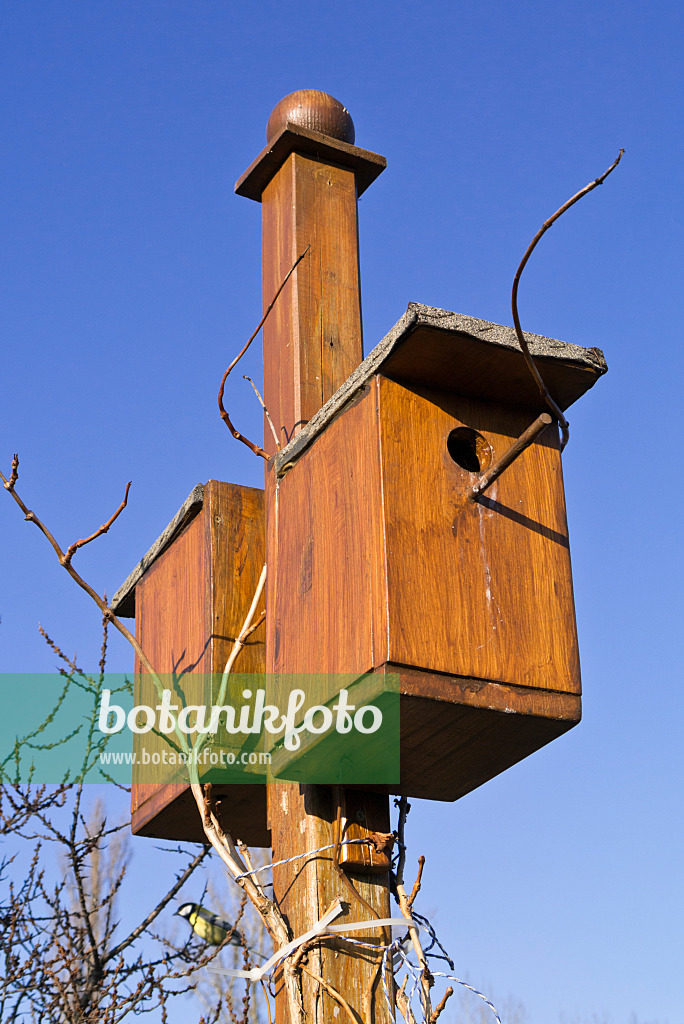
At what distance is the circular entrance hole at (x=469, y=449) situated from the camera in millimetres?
2227

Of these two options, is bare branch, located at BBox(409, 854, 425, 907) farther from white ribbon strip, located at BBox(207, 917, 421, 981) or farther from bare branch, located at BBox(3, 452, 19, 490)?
bare branch, located at BBox(3, 452, 19, 490)

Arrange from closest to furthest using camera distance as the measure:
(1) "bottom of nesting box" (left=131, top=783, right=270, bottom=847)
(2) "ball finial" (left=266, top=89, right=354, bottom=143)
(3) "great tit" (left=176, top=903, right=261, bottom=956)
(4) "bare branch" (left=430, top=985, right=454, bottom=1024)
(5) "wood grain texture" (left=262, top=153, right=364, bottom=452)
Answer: (4) "bare branch" (left=430, top=985, right=454, bottom=1024) < (1) "bottom of nesting box" (left=131, top=783, right=270, bottom=847) < (5) "wood grain texture" (left=262, top=153, right=364, bottom=452) < (2) "ball finial" (left=266, top=89, right=354, bottom=143) < (3) "great tit" (left=176, top=903, right=261, bottom=956)

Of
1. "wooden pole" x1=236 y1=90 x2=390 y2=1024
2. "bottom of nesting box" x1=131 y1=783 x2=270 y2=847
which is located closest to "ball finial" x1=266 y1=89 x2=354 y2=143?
"wooden pole" x1=236 y1=90 x2=390 y2=1024

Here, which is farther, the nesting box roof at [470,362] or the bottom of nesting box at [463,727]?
the nesting box roof at [470,362]

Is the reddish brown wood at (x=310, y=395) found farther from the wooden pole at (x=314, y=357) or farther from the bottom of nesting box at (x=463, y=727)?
the bottom of nesting box at (x=463, y=727)

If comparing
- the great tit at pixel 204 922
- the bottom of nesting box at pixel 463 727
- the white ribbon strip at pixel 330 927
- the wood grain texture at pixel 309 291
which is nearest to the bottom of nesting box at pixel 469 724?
the bottom of nesting box at pixel 463 727

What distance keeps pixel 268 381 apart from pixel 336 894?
45.8 inches

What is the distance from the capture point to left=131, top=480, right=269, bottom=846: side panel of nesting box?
8.26 feet

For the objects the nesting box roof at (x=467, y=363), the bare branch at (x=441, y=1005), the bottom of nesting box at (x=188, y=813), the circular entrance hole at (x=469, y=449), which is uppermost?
the nesting box roof at (x=467, y=363)

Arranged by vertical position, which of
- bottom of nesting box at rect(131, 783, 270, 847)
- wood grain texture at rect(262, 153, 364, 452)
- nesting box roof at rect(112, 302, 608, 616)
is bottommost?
bottom of nesting box at rect(131, 783, 270, 847)

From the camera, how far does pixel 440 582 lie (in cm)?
203

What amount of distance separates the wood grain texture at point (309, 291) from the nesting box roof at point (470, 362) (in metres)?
0.35

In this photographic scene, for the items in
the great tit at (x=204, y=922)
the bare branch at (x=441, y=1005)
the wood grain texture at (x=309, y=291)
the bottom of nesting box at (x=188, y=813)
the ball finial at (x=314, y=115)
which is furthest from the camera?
the great tit at (x=204, y=922)

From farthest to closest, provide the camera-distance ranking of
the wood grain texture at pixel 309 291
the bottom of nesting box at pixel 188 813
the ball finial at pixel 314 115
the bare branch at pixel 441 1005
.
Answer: the ball finial at pixel 314 115 < the wood grain texture at pixel 309 291 < the bottom of nesting box at pixel 188 813 < the bare branch at pixel 441 1005
